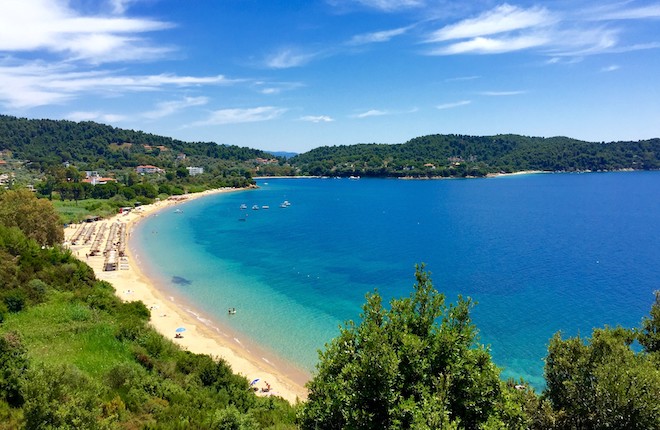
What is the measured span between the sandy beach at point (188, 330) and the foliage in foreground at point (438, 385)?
1203cm

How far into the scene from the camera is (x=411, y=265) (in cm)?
5638

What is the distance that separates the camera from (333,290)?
1834 inches

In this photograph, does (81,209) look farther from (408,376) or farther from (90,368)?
(408,376)

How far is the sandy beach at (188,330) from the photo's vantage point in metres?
27.7

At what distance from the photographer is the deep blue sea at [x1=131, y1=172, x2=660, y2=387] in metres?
36.5

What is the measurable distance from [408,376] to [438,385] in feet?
2.94

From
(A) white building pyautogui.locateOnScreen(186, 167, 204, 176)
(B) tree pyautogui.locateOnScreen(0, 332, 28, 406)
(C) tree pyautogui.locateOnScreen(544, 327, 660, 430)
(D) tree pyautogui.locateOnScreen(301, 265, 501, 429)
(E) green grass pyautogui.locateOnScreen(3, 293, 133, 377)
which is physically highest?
(A) white building pyautogui.locateOnScreen(186, 167, 204, 176)

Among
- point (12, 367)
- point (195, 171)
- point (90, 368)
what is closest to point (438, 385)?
point (12, 367)

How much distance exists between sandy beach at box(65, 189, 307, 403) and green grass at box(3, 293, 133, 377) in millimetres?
7280

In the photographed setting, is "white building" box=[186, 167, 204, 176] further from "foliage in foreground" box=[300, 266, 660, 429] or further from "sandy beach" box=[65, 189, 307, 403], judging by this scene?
"foliage in foreground" box=[300, 266, 660, 429]

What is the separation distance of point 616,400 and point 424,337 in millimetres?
5519

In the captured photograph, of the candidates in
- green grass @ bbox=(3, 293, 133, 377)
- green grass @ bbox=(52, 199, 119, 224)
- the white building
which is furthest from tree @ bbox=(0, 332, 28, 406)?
the white building

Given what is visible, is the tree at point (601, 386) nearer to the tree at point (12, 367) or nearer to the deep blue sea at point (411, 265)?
the deep blue sea at point (411, 265)

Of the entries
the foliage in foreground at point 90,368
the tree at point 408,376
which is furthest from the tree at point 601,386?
the foliage in foreground at point 90,368
